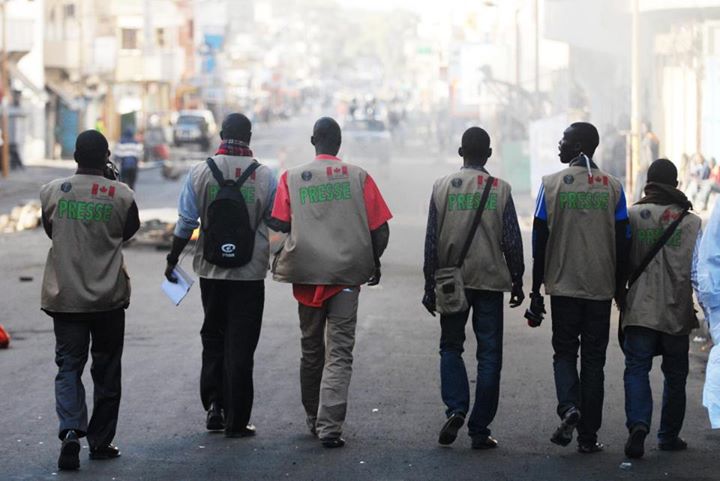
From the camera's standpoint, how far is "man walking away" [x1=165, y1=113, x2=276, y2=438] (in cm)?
821

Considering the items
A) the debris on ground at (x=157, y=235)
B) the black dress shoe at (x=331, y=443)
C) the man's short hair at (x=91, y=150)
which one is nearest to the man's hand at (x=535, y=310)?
the black dress shoe at (x=331, y=443)

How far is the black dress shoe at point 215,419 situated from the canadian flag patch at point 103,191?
145 centimetres

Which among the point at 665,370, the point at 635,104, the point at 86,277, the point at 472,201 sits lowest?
the point at 665,370

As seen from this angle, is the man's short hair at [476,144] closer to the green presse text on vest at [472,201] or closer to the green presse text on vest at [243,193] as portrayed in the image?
the green presse text on vest at [472,201]

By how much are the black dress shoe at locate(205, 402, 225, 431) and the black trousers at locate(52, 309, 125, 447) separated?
756 millimetres

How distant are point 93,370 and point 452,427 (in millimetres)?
1930

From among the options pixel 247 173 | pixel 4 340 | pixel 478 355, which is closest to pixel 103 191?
pixel 247 173

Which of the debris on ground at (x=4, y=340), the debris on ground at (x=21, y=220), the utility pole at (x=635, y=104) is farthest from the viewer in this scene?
the debris on ground at (x=21, y=220)

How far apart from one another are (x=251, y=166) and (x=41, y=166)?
1770 inches

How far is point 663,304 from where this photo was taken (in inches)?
312

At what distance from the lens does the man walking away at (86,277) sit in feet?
24.9

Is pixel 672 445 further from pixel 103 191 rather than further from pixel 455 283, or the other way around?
pixel 103 191

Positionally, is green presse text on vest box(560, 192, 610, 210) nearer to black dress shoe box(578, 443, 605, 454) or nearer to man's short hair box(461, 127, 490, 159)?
man's short hair box(461, 127, 490, 159)

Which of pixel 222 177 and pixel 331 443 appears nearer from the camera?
pixel 331 443
